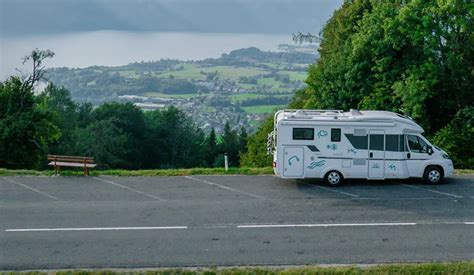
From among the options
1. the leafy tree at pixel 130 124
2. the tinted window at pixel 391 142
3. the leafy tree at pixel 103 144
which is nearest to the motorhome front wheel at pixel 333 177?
the tinted window at pixel 391 142

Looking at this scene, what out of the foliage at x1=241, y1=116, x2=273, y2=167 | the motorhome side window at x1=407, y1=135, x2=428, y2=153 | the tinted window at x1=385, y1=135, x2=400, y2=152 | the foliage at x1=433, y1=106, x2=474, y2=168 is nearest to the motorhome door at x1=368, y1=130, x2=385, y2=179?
the tinted window at x1=385, y1=135, x2=400, y2=152

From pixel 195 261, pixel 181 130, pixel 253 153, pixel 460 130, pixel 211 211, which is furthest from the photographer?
pixel 181 130

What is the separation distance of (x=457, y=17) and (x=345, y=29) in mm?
8195

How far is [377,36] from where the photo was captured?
28500mm

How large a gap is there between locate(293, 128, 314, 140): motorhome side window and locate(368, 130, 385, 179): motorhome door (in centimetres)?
187

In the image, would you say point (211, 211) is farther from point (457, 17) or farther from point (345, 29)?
point (345, 29)

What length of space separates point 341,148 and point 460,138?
8.59 meters

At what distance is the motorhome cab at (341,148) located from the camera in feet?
66.4

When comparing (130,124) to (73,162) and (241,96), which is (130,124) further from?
(73,162)

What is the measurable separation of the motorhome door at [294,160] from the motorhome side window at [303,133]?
0.35 meters

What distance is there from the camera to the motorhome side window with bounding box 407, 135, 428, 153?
20548 mm

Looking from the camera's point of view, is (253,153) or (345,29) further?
(253,153)

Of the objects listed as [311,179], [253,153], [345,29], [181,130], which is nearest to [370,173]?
[311,179]

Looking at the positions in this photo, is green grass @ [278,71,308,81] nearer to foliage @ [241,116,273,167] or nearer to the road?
foliage @ [241,116,273,167]
